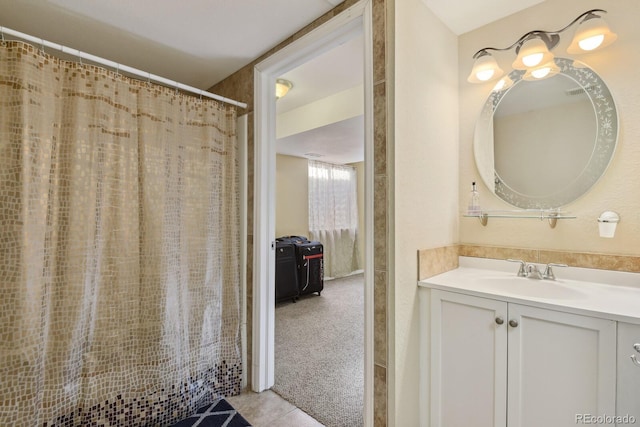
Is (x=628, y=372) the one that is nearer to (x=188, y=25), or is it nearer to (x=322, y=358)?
(x=322, y=358)

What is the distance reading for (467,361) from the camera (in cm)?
133

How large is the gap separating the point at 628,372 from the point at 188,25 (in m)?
2.46

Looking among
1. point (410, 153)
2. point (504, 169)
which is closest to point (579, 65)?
point (504, 169)

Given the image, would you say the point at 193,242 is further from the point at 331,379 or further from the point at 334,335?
the point at 334,335

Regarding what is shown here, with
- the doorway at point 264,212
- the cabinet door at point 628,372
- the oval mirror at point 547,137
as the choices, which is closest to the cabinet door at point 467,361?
the cabinet door at point 628,372

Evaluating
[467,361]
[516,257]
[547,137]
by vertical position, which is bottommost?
[467,361]

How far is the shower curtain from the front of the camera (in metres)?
1.28

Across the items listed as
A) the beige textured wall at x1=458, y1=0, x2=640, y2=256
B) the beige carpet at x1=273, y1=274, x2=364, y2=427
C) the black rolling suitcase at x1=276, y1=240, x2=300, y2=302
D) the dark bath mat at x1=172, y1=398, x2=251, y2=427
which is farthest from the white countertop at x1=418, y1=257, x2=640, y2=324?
the black rolling suitcase at x1=276, y1=240, x2=300, y2=302

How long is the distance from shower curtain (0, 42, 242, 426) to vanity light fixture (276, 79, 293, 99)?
0.69 meters

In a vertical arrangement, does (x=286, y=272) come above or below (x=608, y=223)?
below

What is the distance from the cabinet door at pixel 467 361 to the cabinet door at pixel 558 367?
0.14 ft

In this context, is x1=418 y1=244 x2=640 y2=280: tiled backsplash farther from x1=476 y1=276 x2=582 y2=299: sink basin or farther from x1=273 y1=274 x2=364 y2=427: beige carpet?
x1=273 y1=274 x2=364 y2=427: beige carpet

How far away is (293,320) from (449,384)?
7.14ft

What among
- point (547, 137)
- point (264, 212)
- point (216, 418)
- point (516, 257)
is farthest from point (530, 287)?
point (216, 418)
